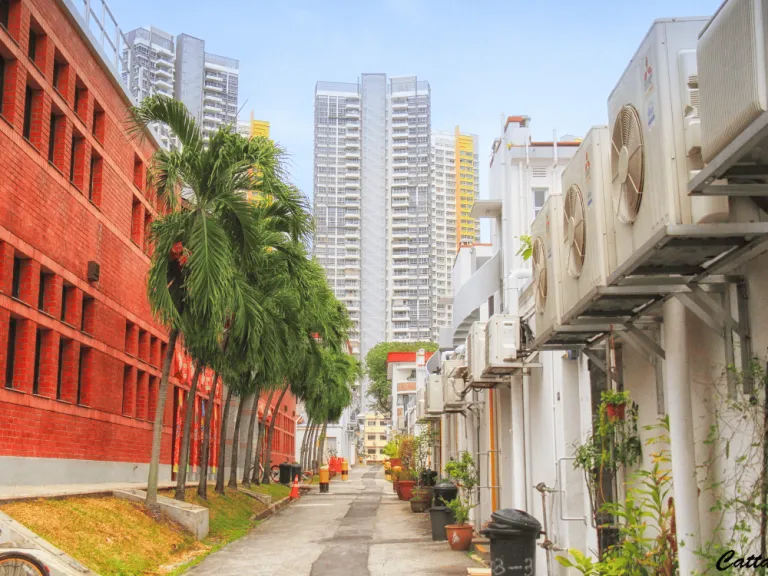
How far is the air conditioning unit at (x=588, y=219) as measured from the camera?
6.36 metres

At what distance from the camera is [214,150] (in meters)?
17.3

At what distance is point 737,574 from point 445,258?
5794 inches

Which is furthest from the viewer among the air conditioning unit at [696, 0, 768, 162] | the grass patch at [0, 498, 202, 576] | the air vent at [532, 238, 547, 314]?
the grass patch at [0, 498, 202, 576]

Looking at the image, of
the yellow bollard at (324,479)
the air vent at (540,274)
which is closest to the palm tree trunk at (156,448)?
the air vent at (540,274)

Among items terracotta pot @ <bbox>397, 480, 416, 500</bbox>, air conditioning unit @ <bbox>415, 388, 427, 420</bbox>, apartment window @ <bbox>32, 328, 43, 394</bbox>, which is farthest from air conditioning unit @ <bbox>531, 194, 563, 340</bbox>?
terracotta pot @ <bbox>397, 480, 416, 500</bbox>

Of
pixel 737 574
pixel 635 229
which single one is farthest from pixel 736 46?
pixel 737 574

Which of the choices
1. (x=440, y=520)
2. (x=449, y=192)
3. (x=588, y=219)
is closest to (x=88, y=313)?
(x=440, y=520)

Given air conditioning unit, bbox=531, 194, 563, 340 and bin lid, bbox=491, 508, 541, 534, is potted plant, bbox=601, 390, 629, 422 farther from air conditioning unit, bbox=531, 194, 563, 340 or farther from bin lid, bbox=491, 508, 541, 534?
bin lid, bbox=491, 508, 541, 534

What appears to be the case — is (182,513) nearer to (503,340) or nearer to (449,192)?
(503,340)

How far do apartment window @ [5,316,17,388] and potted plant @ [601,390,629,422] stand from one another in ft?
39.5

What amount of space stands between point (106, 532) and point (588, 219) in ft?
31.2

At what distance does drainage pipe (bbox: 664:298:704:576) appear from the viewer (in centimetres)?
593

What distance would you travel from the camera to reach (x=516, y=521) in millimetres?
10445

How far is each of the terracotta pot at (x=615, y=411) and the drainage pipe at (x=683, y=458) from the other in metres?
2.53
